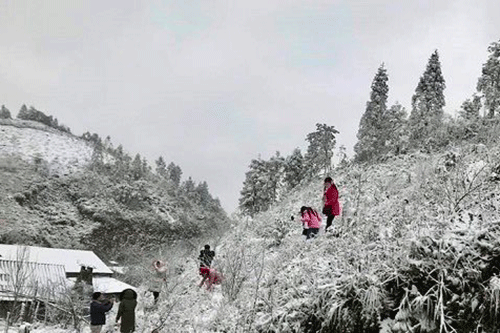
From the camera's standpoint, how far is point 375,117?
38219mm

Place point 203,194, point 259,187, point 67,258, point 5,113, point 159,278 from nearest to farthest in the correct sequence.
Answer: point 159,278
point 67,258
point 259,187
point 203,194
point 5,113

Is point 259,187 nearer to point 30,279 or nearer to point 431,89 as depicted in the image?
point 431,89

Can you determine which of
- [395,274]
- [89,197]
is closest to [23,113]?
[89,197]

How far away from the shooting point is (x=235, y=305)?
8.26 m

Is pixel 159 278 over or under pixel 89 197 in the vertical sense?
under

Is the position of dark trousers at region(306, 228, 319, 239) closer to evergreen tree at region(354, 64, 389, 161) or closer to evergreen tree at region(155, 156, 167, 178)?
evergreen tree at region(354, 64, 389, 161)

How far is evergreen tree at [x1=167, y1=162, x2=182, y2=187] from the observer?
417 ft

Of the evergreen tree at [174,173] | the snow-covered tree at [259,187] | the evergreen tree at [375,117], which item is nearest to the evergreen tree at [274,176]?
the snow-covered tree at [259,187]

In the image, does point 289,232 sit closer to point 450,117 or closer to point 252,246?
point 252,246

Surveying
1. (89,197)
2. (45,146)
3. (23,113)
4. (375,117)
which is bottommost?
(89,197)

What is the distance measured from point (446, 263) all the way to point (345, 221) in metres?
2.82

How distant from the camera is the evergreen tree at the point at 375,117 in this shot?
116 ft

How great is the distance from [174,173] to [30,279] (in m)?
104

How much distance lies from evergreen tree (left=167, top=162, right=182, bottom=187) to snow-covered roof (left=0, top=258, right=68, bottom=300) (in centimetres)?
9598
